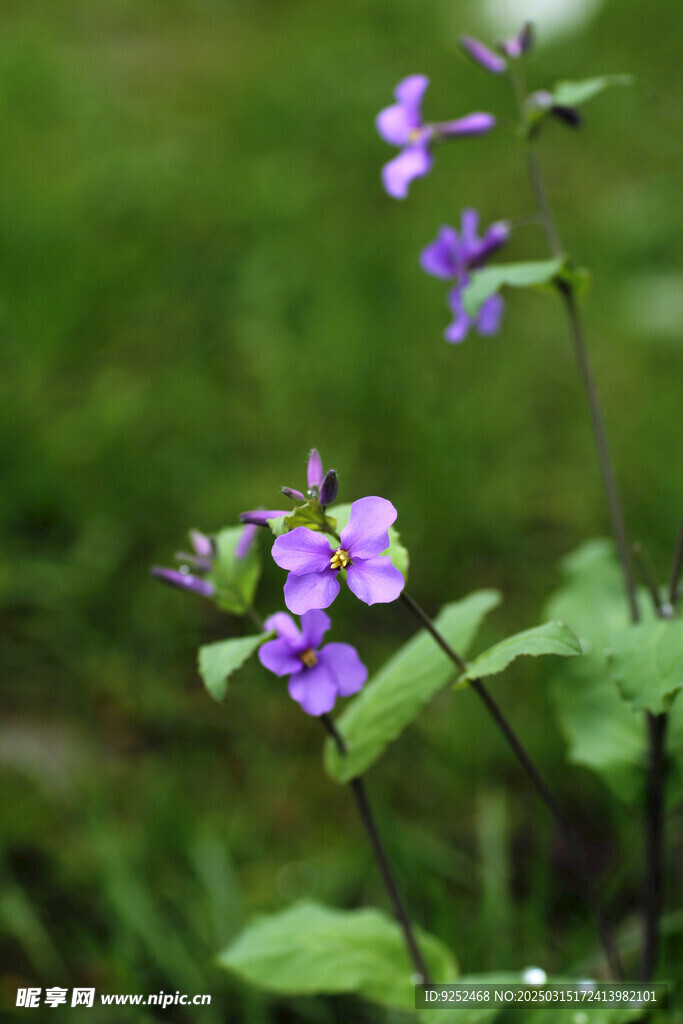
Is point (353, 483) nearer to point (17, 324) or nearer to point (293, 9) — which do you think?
point (17, 324)

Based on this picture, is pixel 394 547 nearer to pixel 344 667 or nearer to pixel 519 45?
pixel 344 667

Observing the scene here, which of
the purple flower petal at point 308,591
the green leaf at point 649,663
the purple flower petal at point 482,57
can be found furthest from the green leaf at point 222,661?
the purple flower petal at point 482,57

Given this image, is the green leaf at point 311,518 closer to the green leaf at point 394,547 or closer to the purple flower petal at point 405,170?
the green leaf at point 394,547

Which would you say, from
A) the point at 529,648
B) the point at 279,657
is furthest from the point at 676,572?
the point at 279,657

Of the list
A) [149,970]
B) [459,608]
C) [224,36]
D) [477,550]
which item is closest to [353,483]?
[477,550]

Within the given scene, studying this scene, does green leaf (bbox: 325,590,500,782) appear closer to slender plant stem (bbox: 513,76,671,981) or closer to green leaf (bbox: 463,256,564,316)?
slender plant stem (bbox: 513,76,671,981)

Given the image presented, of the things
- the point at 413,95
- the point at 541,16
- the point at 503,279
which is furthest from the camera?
the point at 541,16
